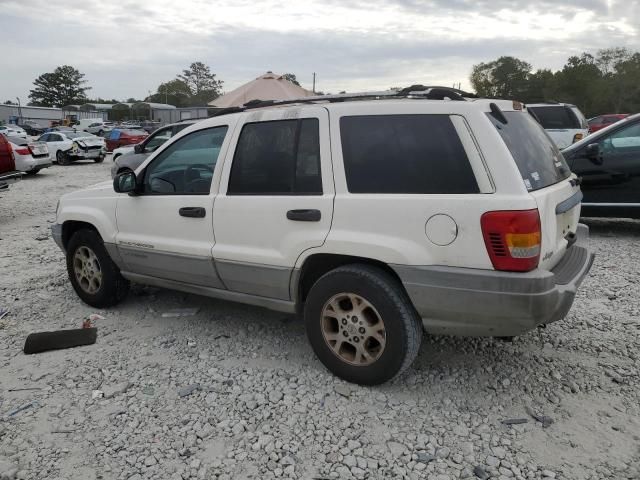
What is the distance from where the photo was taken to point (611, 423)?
2910mm

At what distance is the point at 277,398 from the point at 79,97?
113838 mm

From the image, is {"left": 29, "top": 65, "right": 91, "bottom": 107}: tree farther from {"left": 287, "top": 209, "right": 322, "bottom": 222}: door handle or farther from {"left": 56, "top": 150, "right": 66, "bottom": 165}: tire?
{"left": 287, "top": 209, "right": 322, "bottom": 222}: door handle

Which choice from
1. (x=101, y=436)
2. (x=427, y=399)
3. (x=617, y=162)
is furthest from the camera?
(x=617, y=162)

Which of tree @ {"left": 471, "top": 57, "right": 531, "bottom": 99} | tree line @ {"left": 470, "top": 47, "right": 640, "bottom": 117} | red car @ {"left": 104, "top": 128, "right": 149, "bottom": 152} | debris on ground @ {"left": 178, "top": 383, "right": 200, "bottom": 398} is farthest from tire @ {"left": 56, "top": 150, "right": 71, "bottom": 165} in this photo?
tree @ {"left": 471, "top": 57, "right": 531, "bottom": 99}

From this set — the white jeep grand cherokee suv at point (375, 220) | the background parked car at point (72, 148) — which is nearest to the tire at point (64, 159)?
the background parked car at point (72, 148)

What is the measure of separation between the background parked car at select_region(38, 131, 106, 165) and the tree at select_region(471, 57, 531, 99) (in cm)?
5703

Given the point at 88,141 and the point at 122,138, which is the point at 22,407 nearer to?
the point at 88,141

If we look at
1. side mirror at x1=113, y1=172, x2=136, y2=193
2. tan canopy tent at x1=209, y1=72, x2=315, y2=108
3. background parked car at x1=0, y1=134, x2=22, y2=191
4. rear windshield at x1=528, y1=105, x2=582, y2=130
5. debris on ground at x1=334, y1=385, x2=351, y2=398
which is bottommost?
debris on ground at x1=334, y1=385, x2=351, y2=398

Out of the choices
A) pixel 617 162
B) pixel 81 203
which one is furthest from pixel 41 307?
pixel 617 162

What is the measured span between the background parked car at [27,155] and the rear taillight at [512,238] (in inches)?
439

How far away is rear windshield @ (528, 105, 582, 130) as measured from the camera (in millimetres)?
13289

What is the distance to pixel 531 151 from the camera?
318cm

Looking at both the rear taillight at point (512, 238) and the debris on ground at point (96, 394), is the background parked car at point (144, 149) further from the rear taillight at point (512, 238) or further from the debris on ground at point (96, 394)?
the rear taillight at point (512, 238)

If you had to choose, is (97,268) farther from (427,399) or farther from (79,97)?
(79,97)
